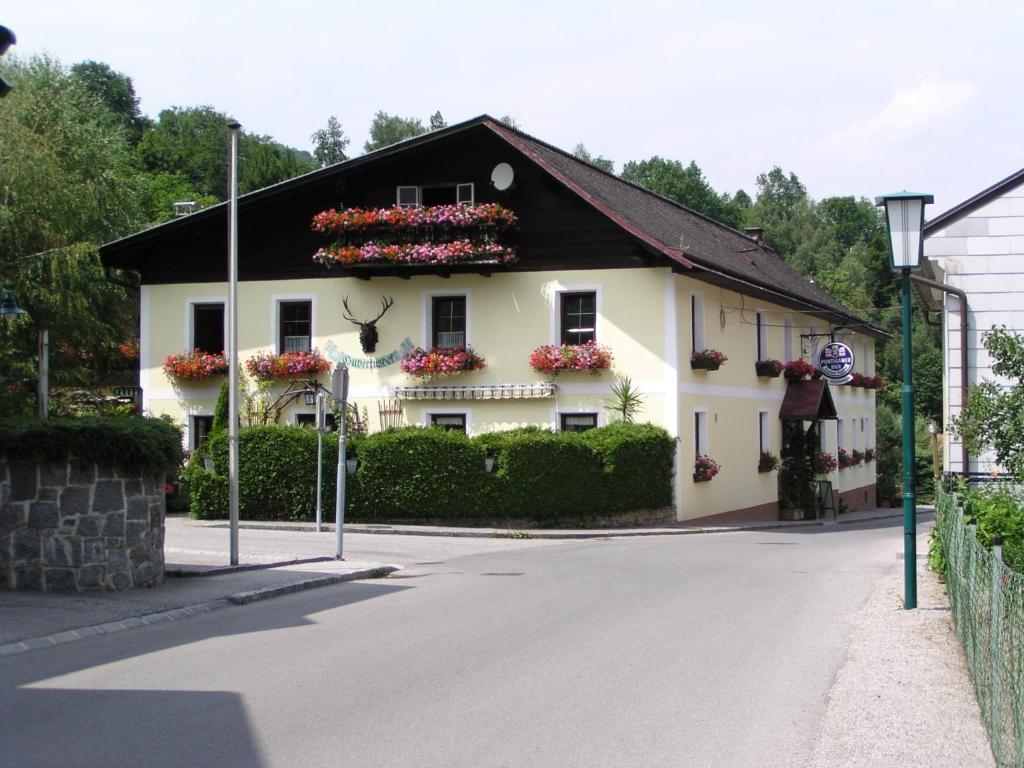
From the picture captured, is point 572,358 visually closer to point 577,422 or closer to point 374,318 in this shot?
point 577,422

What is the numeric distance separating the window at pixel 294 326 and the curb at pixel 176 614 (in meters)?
15.8

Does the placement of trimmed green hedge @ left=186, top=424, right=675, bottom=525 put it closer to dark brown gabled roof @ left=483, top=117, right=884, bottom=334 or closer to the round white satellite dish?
dark brown gabled roof @ left=483, top=117, right=884, bottom=334

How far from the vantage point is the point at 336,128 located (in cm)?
9062

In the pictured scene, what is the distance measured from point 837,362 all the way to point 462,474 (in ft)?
39.4

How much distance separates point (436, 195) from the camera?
3142cm

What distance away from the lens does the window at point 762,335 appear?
35.6 metres

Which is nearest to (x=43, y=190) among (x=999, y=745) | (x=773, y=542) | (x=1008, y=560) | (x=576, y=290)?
(x=576, y=290)

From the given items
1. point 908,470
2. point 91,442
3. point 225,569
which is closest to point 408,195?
point 225,569

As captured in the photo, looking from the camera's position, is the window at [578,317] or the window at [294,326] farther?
the window at [294,326]

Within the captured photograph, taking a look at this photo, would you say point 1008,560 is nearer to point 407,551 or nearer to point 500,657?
point 500,657

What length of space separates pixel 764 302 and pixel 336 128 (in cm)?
6019

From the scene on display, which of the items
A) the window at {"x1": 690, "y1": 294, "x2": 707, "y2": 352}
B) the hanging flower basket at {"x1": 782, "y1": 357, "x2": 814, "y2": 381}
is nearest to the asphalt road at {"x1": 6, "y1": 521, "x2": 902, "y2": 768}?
the window at {"x1": 690, "y1": 294, "x2": 707, "y2": 352}

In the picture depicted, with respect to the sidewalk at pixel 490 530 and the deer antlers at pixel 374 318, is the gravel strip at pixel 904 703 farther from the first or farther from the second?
the deer antlers at pixel 374 318

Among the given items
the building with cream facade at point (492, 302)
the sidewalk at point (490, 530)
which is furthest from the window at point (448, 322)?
the sidewalk at point (490, 530)
